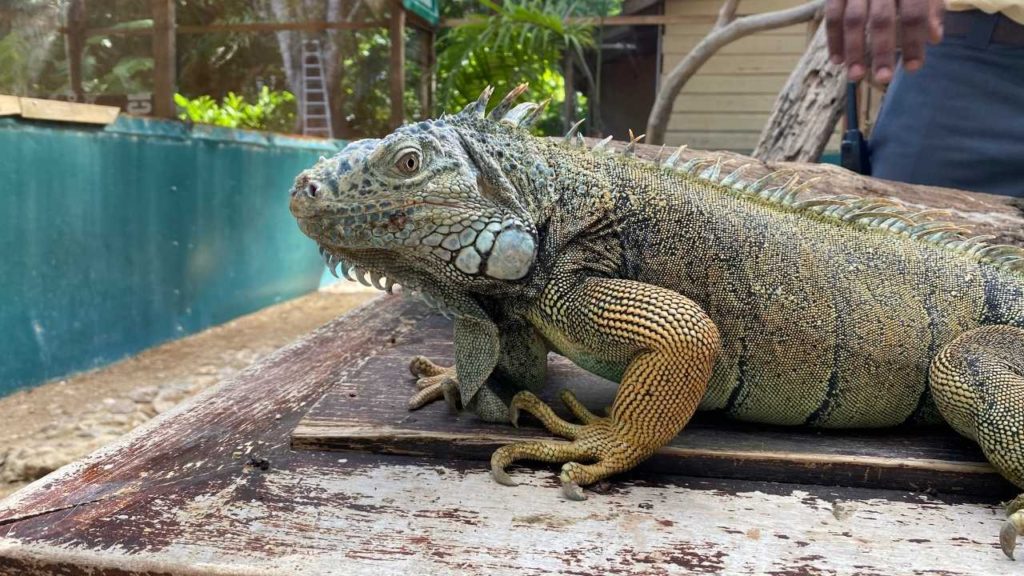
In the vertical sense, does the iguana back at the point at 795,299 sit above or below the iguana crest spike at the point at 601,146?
below

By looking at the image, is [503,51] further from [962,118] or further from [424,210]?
[424,210]

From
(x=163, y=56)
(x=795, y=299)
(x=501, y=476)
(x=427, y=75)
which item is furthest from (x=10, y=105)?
(x=427, y=75)

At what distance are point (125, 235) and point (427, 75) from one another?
4.69m

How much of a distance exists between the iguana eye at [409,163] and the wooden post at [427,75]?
714 cm

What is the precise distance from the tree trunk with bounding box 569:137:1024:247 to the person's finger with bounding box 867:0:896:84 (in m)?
0.83

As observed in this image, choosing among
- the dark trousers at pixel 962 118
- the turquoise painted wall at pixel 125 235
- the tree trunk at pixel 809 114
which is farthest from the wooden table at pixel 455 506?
the tree trunk at pixel 809 114

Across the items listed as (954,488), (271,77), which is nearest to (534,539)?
(954,488)

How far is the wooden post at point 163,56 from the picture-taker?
207 inches

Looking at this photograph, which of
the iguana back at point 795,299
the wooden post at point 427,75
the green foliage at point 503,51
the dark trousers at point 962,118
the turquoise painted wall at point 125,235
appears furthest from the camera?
the green foliage at point 503,51

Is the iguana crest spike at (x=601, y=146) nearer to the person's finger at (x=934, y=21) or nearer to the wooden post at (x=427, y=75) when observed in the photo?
the person's finger at (x=934, y=21)

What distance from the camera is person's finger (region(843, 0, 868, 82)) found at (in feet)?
7.44

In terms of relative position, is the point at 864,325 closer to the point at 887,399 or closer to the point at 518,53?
the point at 887,399

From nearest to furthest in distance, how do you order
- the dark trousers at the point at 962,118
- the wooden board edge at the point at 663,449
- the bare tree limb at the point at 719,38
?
the wooden board edge at the point at 663,449
the dark trousers at the point at 962,118
the bare tree limb at the point at 719,38

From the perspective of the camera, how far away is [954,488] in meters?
1.78
